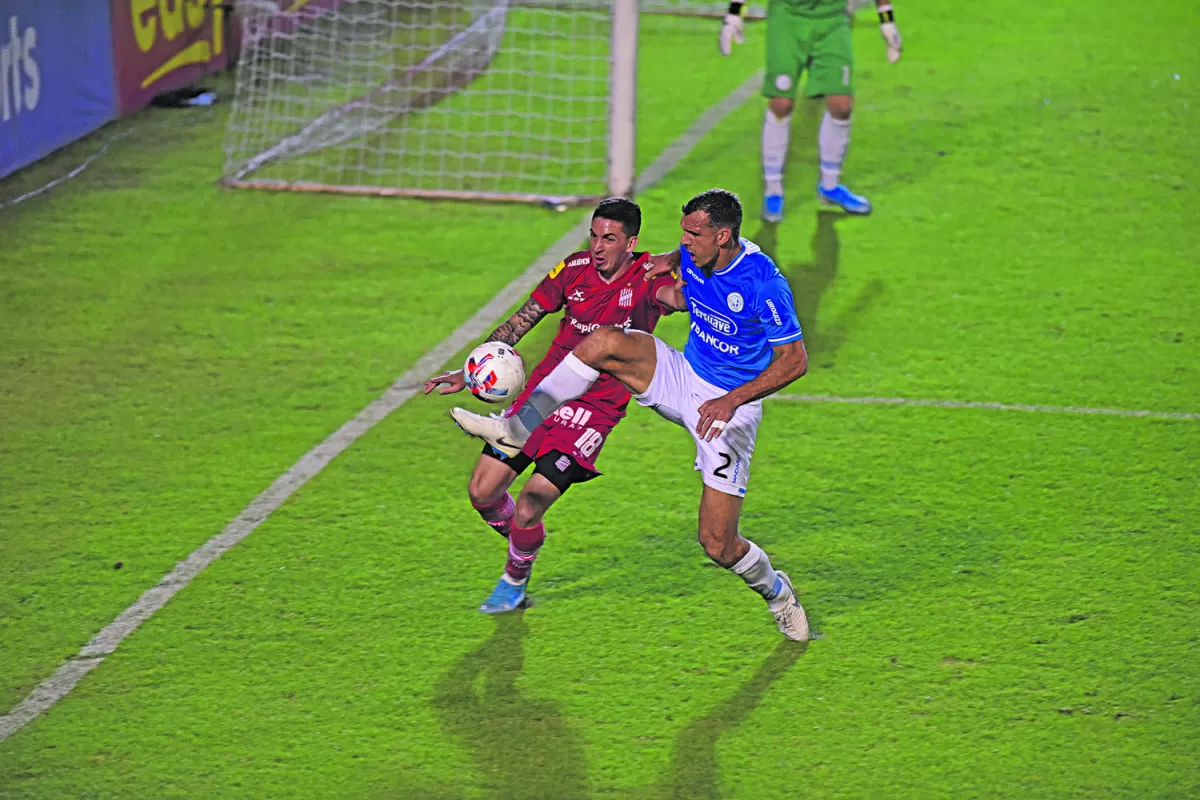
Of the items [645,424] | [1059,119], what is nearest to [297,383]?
[645,424]

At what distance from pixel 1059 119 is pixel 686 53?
4068mm

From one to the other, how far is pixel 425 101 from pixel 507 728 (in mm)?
9048

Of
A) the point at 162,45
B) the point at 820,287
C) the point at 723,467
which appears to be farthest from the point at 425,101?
the point at 723,467

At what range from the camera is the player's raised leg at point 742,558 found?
512cm

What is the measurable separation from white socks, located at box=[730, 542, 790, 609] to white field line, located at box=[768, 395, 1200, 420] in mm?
2433

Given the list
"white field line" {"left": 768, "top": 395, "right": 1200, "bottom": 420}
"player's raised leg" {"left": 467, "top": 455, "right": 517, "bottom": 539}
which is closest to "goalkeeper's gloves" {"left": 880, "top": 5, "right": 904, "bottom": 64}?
"white field line" {"left": 768, "top": 395, "right": 1200, "bottom": 420}

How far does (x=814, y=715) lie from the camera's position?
16.4 ft

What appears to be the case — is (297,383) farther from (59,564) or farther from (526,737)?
(526,737)

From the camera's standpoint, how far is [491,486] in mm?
5477

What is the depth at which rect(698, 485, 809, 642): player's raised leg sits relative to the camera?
5.12 meters

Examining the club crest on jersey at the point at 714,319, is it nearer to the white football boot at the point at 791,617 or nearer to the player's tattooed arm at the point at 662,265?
the player's tattooed arm at the point at 662,265

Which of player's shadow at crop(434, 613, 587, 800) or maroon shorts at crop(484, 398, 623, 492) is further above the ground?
maroon shorts at crop(484, 398, 623, 492)

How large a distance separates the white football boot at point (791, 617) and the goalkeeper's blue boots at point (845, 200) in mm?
5490

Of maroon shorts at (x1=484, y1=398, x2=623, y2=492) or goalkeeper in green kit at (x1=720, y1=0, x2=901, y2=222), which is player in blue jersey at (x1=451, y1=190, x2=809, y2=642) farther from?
goalkeeper in green kit at (x1=720, y1=0, x2=901, y2=222)
